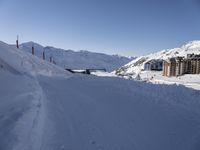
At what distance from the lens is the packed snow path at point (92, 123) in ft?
27.6

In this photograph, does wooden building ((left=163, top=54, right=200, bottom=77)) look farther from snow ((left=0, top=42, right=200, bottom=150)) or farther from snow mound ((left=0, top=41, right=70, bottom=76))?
snow ((left=0, top=42, right=200, bottom=150))

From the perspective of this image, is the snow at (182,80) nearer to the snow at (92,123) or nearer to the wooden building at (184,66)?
the wooden building at (184,66)

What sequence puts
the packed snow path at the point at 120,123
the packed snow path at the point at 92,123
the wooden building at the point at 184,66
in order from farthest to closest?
the wooden building at the point at 184,66
the packed snow path at the point at 120,123
the packed snow path at the point at 92,123

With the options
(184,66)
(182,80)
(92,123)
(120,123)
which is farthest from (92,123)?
(184,66)

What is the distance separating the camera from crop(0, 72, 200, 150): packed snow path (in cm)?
840

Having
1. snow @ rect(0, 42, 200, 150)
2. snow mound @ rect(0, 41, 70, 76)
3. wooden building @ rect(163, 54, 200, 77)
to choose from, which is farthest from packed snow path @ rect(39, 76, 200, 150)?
wooden building @ rect(163, 54, 200, 77)

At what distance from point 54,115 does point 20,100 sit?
1553mm

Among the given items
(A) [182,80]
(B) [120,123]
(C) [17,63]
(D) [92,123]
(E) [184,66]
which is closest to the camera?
(D) [92,123]

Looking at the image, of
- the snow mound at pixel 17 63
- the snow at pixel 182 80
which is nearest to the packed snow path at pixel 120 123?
the snow mound at pixel 17 63

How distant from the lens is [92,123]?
10609mm

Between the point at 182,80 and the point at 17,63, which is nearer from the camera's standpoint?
the point at 17,63

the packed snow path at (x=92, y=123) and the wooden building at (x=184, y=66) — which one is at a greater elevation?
the wooden building at (x=184, y=66)

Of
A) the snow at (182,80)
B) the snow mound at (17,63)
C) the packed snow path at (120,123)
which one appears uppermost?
the snow mound at (17,63)

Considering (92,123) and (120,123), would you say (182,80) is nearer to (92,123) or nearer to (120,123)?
(120,123)
